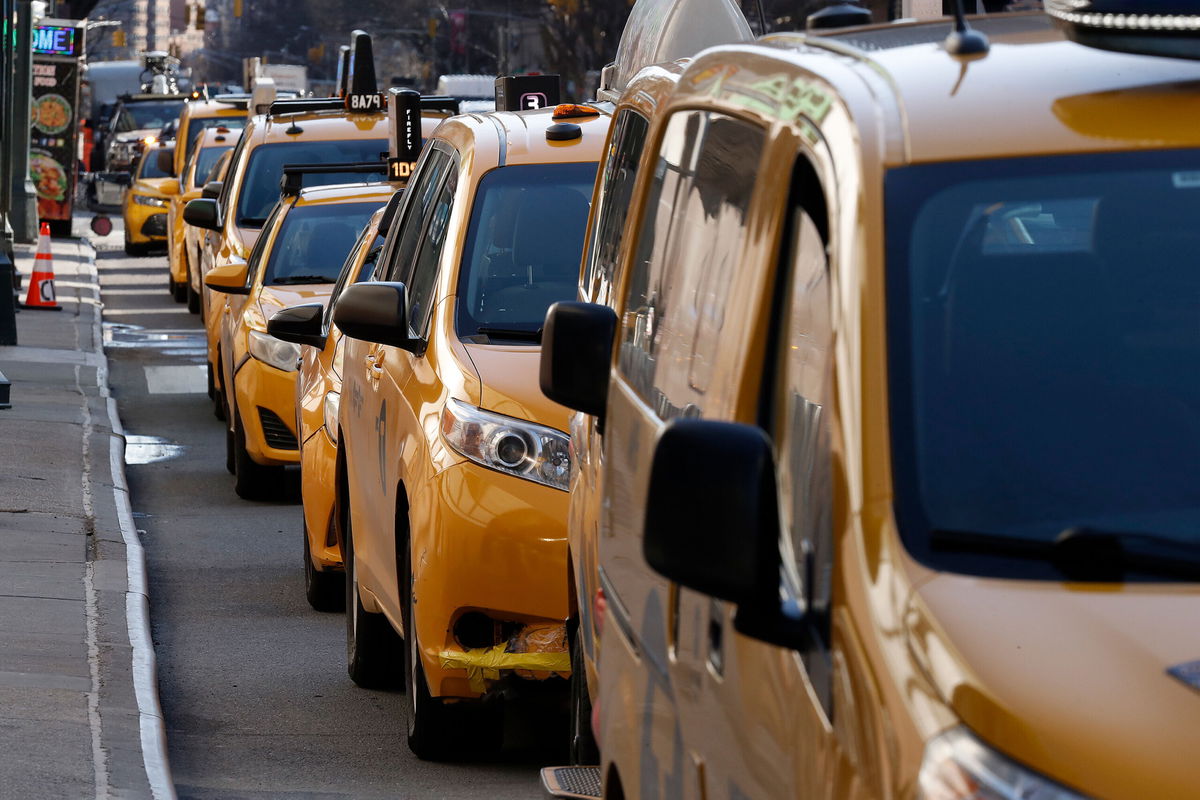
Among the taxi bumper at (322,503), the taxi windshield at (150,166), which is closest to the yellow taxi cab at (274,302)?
the taxi bumper at (322,503)

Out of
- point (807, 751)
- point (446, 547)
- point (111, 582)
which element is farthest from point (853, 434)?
point (111, 582)

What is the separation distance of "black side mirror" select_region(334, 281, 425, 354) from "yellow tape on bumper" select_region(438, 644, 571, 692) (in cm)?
103

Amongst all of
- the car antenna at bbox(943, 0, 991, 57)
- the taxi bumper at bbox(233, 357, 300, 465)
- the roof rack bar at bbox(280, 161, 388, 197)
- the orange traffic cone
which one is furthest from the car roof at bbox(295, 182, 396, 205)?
the orange traffic cone

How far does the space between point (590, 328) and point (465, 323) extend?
2576 mm

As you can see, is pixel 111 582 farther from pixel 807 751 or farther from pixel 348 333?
pixel 807 751

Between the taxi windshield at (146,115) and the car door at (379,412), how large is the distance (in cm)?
3868

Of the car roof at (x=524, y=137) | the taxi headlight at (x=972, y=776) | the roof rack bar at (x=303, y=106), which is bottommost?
the roof rack bar at (x=303, y=106)

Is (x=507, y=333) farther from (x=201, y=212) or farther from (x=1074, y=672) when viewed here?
(x=201, y=212)

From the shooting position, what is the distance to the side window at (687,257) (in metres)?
3.61

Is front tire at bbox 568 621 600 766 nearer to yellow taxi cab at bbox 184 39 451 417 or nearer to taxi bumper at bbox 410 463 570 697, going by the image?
taxi bumper at bbox 410 463 570 697

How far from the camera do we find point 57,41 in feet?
121

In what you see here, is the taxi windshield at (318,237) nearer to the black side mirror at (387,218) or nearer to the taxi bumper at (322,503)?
the black side mirror at (387,218)

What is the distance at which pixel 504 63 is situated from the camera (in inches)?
3204

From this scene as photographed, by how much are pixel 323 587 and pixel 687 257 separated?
5.46m
